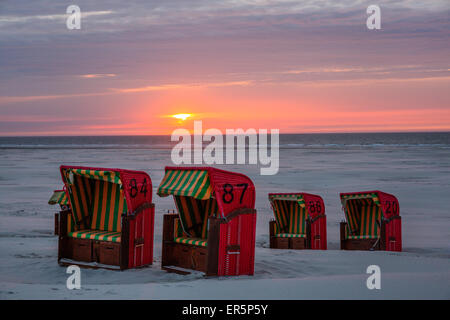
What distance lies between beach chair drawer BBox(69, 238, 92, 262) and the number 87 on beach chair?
1386 mm

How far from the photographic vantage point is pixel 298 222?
13.4 meters

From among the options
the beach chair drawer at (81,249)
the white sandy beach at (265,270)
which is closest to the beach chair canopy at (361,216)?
the white sandy beach at (265,270)

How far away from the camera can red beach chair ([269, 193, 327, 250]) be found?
40.0 ft

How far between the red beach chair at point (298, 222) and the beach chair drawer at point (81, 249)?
4.95 metres

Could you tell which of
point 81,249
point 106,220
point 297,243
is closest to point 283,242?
point 297,243

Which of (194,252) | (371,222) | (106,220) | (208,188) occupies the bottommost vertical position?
(371,222)

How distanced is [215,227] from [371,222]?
7.05 m

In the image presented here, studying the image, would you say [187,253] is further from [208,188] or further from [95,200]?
[95,200]

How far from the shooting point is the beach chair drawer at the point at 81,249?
30.0ft

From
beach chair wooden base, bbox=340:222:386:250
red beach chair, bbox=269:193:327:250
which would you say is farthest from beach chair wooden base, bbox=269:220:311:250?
beach chair wooden base, bbox=340:222:386:250

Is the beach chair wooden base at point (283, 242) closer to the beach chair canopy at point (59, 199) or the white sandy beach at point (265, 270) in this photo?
the white sandy beach at point (265, 270)

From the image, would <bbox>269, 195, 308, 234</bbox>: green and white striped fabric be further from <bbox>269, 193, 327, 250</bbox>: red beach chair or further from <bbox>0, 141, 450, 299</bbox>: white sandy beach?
<bbox>0, 141, 450, 299</bbox>: white sandy beach
